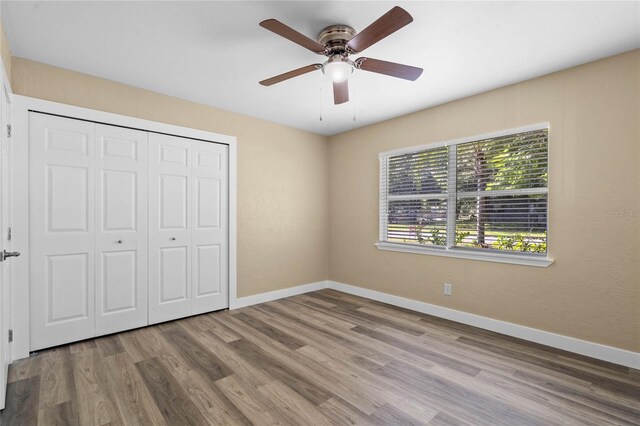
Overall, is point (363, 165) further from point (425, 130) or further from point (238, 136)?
point (238, 136)

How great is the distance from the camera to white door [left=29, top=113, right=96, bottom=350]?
2654mm

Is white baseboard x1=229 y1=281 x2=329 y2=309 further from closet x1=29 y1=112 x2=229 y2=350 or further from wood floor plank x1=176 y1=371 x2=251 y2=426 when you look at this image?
wood floor plank x1=176 y1=371 x2=251 y2=426

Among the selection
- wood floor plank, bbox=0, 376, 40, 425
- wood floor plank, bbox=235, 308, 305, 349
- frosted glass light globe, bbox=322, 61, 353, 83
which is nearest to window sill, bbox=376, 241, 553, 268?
wood floor plank, bbox=235, 308, 305, 349

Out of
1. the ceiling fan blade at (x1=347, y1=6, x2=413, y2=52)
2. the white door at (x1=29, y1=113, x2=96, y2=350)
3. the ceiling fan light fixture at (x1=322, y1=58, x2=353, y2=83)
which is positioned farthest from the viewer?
the white door at (x1=29, y1=113, x2=96, y2=350)

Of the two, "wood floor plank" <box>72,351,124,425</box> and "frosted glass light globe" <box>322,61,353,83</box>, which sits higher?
"frosted glass light globe" <box>322,61,353,83</box>

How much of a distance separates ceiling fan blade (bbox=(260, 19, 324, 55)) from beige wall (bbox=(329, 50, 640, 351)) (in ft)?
7.15

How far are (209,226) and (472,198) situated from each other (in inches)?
123

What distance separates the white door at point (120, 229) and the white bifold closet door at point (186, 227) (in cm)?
10

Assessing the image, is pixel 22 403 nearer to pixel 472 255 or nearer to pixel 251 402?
pixel 251 402

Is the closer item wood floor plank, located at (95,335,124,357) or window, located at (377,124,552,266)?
wood floor plank, located at (95,335,124,357)

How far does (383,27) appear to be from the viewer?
1.79 metres

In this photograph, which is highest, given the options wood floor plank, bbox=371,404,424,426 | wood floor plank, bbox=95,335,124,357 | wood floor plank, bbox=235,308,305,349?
wood floor plank, bbox=371,404,424,426

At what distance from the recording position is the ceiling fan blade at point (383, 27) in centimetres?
164

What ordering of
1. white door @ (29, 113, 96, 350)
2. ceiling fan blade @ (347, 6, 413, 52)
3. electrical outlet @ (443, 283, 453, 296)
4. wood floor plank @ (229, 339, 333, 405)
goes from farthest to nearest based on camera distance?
electrical outlet @ (443, 283, 453, 296) → white door @ (29, 113, 96, 350) → wood floor plank @ (229, 339, 333, 405) → ceiling fan blade @ (347, 6, 413, 52)
